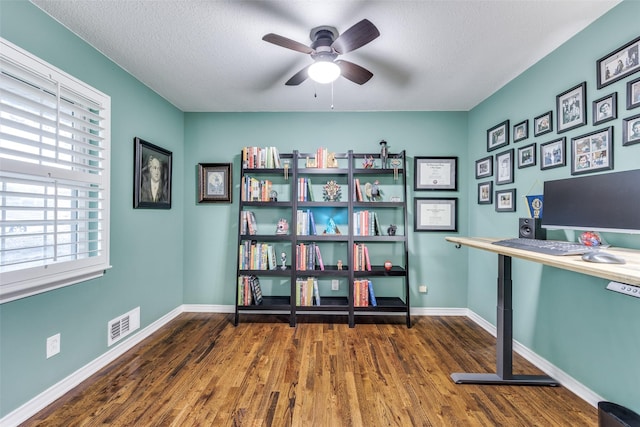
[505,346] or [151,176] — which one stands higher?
[151,176]

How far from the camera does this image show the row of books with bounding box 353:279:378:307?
9.55 feet

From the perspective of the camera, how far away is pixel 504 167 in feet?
8.52

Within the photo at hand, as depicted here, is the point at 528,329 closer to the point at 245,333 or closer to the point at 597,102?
the point at 597,102

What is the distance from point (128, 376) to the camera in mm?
1987

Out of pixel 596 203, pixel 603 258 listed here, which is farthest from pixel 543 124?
pixel 603 258

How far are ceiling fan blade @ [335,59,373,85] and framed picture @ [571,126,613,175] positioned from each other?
4.84 feet

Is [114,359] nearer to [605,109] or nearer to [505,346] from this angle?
[505,346]

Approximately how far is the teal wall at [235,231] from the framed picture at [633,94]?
72mm

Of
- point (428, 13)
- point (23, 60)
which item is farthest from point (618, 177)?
point (23, 60)

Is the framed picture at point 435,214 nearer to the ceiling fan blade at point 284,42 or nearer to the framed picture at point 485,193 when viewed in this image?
the framed picture at point 485,193

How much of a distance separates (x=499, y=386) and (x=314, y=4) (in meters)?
2.76

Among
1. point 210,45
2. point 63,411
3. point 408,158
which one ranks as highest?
point 210,45

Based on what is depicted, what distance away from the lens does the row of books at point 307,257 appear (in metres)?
2.95

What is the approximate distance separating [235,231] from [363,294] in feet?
5.41
